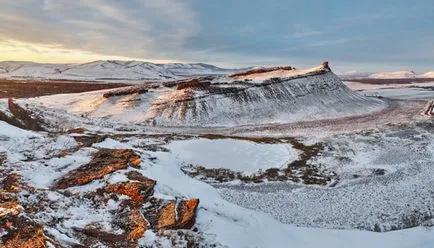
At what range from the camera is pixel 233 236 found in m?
15.6

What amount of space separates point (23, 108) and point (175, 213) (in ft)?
121

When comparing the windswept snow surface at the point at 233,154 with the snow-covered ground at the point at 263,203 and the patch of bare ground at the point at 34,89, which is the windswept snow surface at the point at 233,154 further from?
the patch of bare ground at the point at 34,89

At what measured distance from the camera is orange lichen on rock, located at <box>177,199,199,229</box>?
1556 cm

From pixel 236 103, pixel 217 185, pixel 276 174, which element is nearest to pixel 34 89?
pixel 236 103

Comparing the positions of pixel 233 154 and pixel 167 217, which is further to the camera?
pixel 233 154

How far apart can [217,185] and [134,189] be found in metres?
8.16

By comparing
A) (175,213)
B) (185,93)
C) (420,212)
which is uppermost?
(185,93)

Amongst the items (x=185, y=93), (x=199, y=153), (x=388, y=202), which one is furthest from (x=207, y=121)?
(x=388, y=202)

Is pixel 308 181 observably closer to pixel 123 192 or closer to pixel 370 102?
pixel 123 192

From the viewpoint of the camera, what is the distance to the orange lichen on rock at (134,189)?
17422mm

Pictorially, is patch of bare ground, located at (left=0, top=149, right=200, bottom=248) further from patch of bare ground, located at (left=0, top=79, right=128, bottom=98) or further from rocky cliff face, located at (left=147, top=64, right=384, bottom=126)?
patch of bare ground, located at (left=0, top=79, right=128, bottom=98)

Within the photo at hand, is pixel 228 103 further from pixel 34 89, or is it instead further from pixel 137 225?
pixel 34 89

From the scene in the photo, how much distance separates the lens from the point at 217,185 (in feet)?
Result: 82.5

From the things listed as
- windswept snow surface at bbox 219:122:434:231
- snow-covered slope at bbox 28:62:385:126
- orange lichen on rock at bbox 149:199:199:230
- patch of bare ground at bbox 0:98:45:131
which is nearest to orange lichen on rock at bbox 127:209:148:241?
orange lichen on rock at bbox 149:199:199:230
